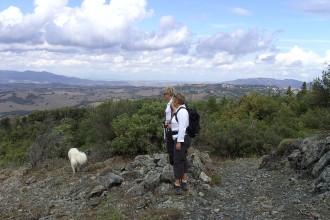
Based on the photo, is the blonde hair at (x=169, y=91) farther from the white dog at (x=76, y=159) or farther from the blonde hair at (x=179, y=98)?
the white dog at (x=76, y=159)

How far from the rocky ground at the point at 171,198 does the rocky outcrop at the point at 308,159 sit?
9.7 inches

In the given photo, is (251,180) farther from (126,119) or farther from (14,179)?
(14,179)

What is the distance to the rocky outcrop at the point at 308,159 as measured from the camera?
8859 mm

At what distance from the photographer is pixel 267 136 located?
678 inches

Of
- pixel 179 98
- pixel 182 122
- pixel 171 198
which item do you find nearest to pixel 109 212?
pixel 171 198

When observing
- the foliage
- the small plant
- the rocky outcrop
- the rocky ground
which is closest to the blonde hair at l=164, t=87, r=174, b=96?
the rocky ground

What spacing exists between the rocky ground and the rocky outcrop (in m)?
0.25

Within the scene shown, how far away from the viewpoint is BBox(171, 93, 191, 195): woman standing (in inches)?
323

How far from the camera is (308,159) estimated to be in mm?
10359

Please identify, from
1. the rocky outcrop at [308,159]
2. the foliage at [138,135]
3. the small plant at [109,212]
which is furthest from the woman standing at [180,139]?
the foliage at [138,135]

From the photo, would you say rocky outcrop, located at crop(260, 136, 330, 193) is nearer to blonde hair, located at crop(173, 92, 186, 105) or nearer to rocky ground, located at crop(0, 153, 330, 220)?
rocky ground, located at crop(0, 153, 330, 220)

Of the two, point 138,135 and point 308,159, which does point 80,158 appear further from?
point 308,159

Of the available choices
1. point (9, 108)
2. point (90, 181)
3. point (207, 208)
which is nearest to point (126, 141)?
point (90, 181)

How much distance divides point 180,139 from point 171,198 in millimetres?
1424
